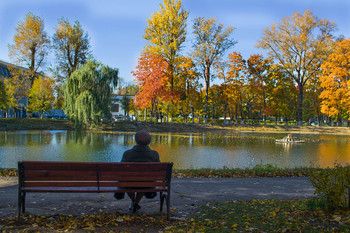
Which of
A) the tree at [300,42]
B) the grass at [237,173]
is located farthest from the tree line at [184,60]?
the grass at [237,173]

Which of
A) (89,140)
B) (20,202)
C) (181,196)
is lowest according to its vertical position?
(89,140)

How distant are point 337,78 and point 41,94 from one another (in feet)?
144

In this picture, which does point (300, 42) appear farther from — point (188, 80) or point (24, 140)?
point (24, 140)

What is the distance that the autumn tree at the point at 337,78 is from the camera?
46.3 m

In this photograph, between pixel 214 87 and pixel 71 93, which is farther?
pixel 214 87

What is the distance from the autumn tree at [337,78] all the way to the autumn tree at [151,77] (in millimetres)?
22692

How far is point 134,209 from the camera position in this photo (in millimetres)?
5648

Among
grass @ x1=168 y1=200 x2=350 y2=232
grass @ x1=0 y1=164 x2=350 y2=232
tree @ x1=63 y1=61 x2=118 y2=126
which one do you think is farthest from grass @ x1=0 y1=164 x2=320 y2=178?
tree @ x1=63 y1=61 x2=118 y2=126

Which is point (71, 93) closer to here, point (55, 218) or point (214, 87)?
point (214, 87)

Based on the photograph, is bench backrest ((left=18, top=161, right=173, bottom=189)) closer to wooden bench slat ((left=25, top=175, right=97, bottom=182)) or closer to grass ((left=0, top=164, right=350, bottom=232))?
wooden bench slat ((left=25, top=175, right=97, bottom=182))

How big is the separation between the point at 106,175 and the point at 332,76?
48.7 m

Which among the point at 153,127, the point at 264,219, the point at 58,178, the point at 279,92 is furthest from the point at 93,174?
the point at 279,92

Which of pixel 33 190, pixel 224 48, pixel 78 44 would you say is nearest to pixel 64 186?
pixel 33 190

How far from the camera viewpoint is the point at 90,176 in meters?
5.22
